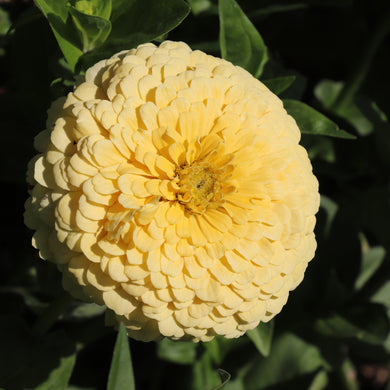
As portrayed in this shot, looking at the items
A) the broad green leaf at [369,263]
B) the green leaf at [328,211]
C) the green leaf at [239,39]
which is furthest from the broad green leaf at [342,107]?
the green leaf at [239,39]

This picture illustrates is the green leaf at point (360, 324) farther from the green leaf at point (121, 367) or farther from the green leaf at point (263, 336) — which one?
the green leaf at point (121, 367)

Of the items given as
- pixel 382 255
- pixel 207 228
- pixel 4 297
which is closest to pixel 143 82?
pixel 207 228

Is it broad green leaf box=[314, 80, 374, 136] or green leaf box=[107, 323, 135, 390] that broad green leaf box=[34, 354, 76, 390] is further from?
broad green leaf box=[314, 80, 374, 136]

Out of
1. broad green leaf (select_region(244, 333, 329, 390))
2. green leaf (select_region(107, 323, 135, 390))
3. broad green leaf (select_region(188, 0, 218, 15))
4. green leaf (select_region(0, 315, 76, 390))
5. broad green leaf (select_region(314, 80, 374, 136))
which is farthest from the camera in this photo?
broad green leaf (select_region(314, 80, 374, 136))

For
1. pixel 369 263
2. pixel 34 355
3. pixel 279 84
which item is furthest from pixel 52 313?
pixel 369 263

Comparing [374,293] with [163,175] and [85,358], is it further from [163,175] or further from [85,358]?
[163,175]

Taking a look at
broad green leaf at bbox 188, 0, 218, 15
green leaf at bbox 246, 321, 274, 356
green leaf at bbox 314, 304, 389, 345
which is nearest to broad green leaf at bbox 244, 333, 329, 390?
green leaf at bbox 314, 304, 389, 345
